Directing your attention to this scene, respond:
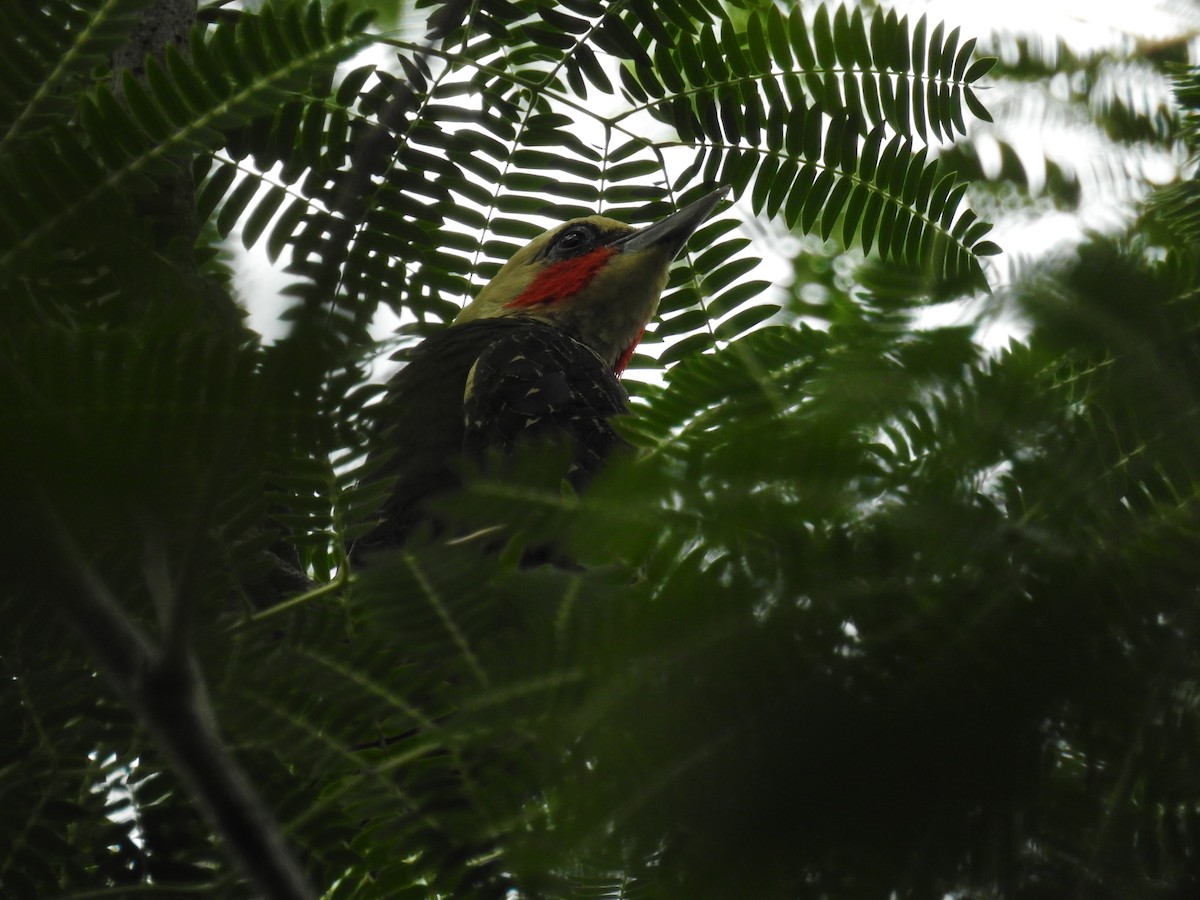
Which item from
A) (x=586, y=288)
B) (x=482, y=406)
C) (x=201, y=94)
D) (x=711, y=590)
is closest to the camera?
(x=711, y=590)

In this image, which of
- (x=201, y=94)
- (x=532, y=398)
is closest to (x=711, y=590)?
(x=201, y=94)

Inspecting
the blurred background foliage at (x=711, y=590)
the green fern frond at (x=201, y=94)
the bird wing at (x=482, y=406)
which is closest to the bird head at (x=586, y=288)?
the bird wing at (x=482, y=406)

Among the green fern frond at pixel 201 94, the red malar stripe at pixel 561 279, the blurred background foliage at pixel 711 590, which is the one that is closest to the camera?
the blurred background foliage at pixel 711 590

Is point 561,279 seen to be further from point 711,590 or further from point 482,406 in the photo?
point 711,590

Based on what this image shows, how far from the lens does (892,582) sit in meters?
0.76

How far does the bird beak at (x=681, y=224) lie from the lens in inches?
107

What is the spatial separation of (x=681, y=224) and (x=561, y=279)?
1.56 m

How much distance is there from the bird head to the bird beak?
2.17ft

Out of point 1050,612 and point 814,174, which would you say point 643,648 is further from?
point 814,174

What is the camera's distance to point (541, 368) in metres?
3.24

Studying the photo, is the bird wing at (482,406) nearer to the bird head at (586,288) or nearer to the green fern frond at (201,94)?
the bird head at (586,288)

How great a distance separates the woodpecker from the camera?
9.55 ft

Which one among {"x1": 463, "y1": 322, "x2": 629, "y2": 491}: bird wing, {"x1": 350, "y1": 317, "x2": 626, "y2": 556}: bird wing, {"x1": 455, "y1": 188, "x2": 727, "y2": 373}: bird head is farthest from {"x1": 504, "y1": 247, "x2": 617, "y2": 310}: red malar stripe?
{"x1": 463, "y1": 322, "x2": 629, "y2": 491}: bird wing

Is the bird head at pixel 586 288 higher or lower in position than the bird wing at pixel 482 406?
higher
